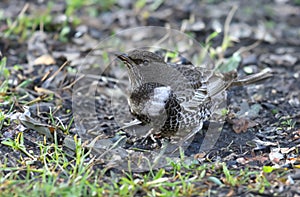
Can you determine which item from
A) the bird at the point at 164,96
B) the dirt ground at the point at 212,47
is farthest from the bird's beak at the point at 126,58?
the dirt ground at the point at 212,47

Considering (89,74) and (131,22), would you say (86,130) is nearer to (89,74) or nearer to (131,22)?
(89,74)

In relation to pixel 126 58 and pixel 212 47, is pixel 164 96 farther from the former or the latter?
pixel 212 47

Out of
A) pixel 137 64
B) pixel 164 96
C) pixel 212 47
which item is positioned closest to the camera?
pixel 164 96

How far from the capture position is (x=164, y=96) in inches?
215

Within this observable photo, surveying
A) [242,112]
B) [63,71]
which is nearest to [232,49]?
[242,112]

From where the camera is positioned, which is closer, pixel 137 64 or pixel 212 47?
pixel 137 64

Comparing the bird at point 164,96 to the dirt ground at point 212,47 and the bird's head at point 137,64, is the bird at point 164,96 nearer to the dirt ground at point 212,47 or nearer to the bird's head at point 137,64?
the bird's head at point 137,64

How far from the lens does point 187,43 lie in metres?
8.04

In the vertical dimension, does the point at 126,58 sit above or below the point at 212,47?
above

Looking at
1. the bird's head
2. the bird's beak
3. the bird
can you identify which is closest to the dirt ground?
the bird

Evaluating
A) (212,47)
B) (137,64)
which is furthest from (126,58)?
(212,47)

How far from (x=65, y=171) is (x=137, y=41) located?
3980mm

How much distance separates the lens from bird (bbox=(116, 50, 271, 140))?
543 cm

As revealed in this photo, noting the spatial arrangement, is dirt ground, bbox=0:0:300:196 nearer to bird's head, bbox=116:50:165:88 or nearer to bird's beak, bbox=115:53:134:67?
bird's head, bbox=116:50:165:88
